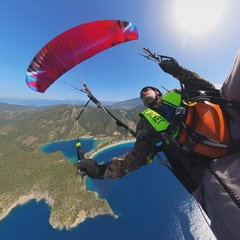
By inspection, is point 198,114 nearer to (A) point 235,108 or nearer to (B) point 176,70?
(A) point 235,108

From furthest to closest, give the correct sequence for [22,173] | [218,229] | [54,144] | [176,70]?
[54,144]
[22,173]
[176,70]
[218,229]

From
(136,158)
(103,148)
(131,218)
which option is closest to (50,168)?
(103,148)

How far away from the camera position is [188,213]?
162 ft

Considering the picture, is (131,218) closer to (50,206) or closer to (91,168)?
(50,206)

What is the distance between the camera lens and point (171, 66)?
4406 mm

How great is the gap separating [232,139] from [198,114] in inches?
21.8

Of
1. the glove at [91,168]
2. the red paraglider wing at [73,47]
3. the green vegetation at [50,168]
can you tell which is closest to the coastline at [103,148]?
the green vegetation at [50,168]

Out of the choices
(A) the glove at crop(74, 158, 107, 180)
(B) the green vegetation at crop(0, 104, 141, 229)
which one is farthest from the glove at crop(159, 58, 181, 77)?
(B) the green vegetation at crop(0, 104, 141, 229)

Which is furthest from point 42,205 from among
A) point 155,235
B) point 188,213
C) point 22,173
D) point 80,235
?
point 188,213

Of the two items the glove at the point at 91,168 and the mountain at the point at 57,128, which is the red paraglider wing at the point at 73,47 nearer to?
the glove at the point at 91,168

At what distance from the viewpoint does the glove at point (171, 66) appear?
4334 mm

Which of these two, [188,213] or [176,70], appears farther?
[188,213]

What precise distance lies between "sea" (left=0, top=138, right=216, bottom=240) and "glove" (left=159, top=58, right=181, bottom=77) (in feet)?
162

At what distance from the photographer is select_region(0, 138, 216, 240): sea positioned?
148 feet
